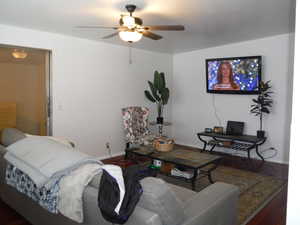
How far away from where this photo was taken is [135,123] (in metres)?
4.63

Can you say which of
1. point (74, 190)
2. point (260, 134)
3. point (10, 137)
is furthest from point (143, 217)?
point (260, 134)

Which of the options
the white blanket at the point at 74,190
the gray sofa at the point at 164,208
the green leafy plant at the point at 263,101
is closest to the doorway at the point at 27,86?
the gray sofa at the point at 164,208

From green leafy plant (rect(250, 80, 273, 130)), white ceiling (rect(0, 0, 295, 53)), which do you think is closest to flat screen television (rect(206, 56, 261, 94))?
green leafy plant (rect(250, 80, 273, 130))

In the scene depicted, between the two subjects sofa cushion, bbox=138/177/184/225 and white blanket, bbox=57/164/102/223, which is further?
white blanket, bbox=57/164/102/223

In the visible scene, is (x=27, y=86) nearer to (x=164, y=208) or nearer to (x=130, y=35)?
(x=130, y=35)

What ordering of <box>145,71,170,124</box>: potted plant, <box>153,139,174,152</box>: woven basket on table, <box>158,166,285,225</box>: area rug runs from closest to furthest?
<box>158,166,285,225</box>: area rug, <box>153,139,174,152</box>: woven basket on table, <box>145,71,170,124</box>: potted plant

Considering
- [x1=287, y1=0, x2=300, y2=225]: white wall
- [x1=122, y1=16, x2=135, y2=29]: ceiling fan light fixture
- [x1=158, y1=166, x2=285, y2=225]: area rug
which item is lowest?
[x1=158, y1=166, x2=285, y2=225]: area rug

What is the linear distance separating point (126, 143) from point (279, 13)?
336 cm

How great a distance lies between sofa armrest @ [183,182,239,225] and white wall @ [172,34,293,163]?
2.04m

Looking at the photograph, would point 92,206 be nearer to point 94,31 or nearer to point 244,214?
point 244,214

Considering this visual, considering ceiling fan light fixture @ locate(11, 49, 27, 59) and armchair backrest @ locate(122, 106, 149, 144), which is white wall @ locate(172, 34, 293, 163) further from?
ceiling fan light fixture @ locate(11, 49, 27, 59)

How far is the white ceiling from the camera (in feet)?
8.66

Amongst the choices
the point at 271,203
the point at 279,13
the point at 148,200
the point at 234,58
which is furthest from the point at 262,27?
the point at 148,200

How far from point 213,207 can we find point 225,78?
3577mm
